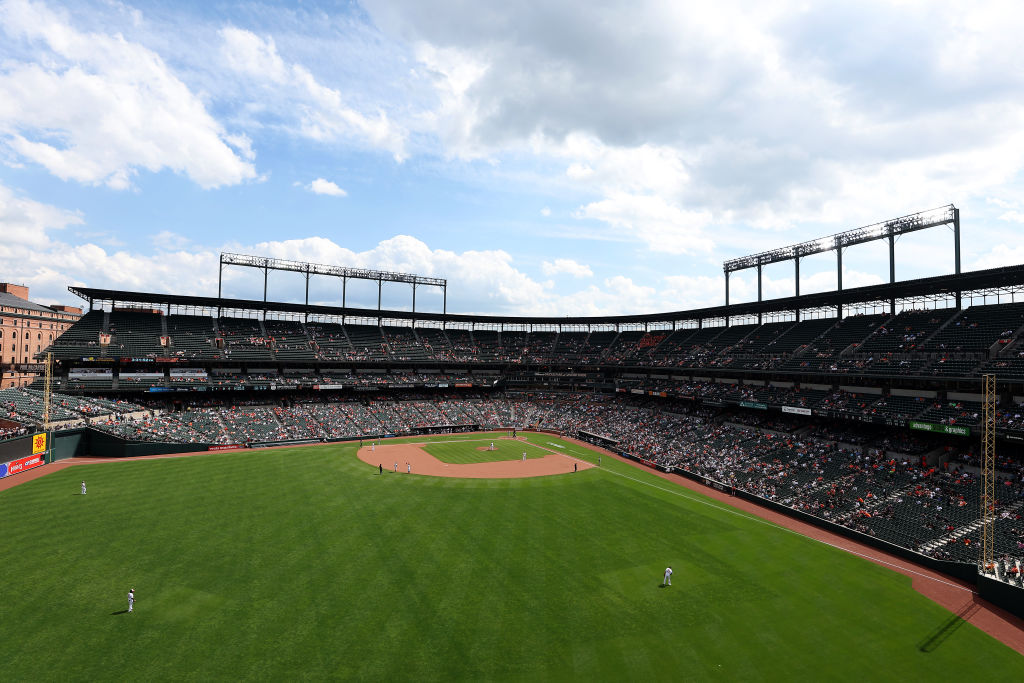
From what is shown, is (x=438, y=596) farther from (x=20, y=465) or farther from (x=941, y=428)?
(x=20, y=465)

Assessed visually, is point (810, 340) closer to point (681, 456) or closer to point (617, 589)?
point (681, 456)

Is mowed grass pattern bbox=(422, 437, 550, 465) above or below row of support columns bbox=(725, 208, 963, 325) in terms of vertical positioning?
below

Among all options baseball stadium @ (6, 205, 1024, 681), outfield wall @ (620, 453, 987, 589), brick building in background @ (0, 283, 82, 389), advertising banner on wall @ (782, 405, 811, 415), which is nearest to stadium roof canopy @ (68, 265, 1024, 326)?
baseball stadium @ (6, 205, 1024, 681)

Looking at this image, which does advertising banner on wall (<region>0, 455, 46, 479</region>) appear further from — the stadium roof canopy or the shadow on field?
the shadow on field

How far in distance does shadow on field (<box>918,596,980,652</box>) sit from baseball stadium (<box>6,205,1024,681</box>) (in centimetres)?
13

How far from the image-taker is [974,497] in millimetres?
29109

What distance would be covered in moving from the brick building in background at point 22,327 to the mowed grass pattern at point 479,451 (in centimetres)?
7799

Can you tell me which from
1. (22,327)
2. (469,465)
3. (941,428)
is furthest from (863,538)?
(22,327)

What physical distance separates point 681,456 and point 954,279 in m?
27.7

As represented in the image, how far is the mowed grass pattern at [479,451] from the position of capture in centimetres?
4888

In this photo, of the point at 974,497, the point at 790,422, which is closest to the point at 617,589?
the point at 974,497

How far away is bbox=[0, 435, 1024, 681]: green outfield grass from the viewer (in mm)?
15742

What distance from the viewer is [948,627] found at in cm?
1917

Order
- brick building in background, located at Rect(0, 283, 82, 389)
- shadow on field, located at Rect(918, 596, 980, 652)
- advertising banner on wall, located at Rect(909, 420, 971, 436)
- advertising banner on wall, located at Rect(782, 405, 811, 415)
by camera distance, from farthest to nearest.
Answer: brick building in background, located at Rect(0, 283, 82, 389)
advertising banner on wall, located at Rect(782, 405, 811, 415)
advertising banner on wall, located at Rect(909, 420, 971, 436)
shadow on field, located at Rect(918, 596, 980, 652)
